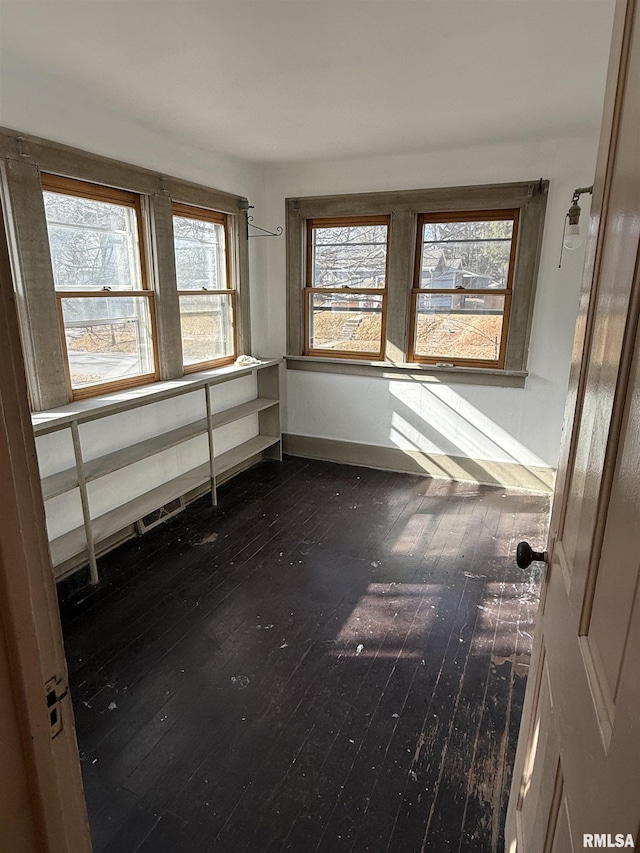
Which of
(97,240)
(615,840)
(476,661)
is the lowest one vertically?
(476,661)

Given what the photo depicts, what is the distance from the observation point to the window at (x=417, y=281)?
391 centimetres

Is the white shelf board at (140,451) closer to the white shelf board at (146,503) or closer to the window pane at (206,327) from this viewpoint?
the white shelf board at (146,503)

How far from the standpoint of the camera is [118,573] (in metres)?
3.00

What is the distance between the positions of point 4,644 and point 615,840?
75 cm

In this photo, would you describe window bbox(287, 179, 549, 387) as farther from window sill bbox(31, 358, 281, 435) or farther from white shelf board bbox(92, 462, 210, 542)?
white shelf board bbox(92, 462, 210, 542)

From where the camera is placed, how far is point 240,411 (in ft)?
14.3

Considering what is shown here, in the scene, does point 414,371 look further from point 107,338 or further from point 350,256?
point 107,338

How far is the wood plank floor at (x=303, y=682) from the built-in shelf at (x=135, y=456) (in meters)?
0.24

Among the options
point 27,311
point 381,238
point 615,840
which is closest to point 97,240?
point 27,311

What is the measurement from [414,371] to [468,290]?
2.63 feet

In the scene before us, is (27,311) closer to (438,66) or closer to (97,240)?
(97,240)

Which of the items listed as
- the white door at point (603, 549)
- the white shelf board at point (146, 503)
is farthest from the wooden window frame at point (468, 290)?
the white door at point (603, 549)

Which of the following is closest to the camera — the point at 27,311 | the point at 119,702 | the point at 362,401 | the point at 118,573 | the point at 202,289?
the point at 119,702

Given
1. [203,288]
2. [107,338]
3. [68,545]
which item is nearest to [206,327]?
[203,288]
